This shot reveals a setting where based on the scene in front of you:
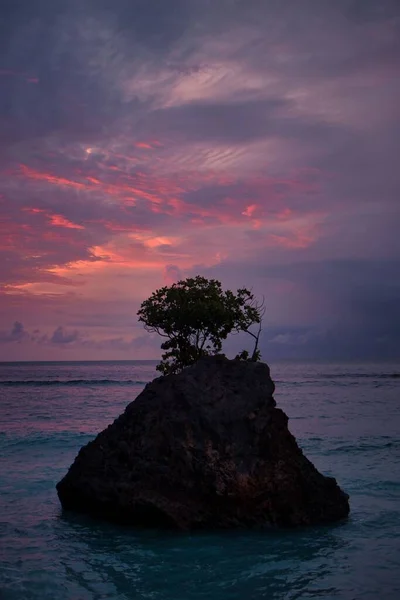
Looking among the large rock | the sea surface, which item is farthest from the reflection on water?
the large rock

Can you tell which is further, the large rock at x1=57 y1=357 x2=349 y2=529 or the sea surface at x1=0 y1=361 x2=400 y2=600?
the large rock at x1=57 y1=357 x2=349 y2=529

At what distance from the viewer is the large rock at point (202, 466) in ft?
42.0

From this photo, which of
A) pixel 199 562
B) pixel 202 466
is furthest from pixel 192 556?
pixel 202 466

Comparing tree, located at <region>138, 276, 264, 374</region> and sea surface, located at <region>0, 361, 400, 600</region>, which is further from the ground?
tree, located at <region>138, 276, 264, 374</region>

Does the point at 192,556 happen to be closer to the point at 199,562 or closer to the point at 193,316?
the point at 199,562

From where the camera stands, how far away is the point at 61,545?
11969 millimetres

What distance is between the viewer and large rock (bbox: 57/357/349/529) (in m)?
12.8

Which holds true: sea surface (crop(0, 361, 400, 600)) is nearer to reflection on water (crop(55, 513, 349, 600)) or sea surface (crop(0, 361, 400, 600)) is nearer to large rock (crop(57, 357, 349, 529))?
reflection on water (crop(55, 513, 349, 600))

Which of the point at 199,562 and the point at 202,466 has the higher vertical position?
the point at 202,466

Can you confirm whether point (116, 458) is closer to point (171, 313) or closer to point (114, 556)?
point (114, 556)

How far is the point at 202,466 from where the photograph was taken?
41.9 feet

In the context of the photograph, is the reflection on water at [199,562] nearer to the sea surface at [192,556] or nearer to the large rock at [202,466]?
the sea surface at [192,556]

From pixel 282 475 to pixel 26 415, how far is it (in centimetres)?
3263

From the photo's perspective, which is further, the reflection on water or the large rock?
the large rock
